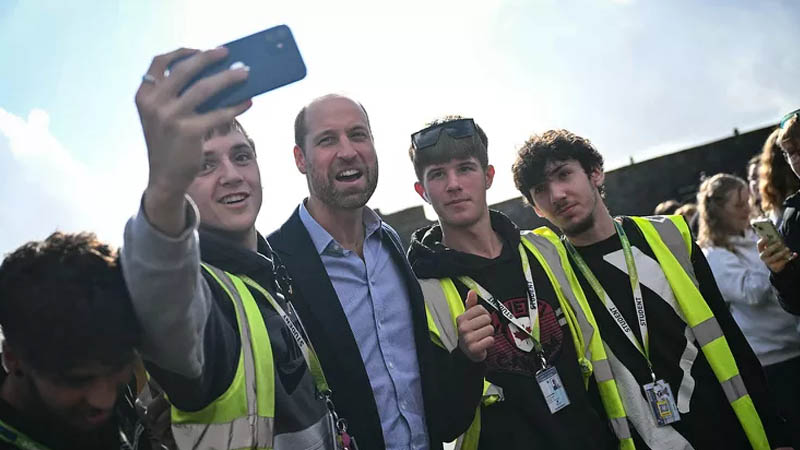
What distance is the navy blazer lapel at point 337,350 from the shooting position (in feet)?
7.32

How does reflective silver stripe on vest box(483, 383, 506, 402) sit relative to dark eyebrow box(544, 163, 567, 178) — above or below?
below

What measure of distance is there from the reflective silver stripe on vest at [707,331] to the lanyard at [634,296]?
0.26 meters

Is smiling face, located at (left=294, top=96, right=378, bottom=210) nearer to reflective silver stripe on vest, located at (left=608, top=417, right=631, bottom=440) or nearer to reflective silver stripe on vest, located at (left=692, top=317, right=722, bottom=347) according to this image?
reflective silver stripe on vest, located at (left=608, top=417, right=631, bottom=440)

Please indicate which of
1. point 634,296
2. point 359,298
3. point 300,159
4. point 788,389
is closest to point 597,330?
point 634,296

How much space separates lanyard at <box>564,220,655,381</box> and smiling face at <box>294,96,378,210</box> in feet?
4.45

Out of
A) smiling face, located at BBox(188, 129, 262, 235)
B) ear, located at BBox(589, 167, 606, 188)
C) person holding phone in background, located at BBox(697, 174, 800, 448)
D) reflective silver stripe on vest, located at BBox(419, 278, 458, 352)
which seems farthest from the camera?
person holding phone in background, located at BBox(697, 174, 800, 448)

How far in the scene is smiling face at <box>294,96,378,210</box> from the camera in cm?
262

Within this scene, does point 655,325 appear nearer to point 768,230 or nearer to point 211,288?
point 768,230

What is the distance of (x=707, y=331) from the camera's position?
115 inches

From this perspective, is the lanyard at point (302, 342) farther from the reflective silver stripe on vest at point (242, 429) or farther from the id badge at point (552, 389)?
the id badge at point (552, 389)

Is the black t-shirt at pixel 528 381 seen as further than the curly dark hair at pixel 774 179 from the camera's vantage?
No

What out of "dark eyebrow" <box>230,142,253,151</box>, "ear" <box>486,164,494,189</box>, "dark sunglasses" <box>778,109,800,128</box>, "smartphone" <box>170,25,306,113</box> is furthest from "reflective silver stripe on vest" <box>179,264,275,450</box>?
"dark sunglasses" <box>778,109,800,128</box>

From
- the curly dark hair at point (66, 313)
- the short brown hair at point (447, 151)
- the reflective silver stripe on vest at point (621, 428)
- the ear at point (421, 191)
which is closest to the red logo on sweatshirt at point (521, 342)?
the reflective silver stripe on vest at point (621, 428)

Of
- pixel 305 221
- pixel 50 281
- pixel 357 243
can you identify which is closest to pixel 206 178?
pixel 305 221
